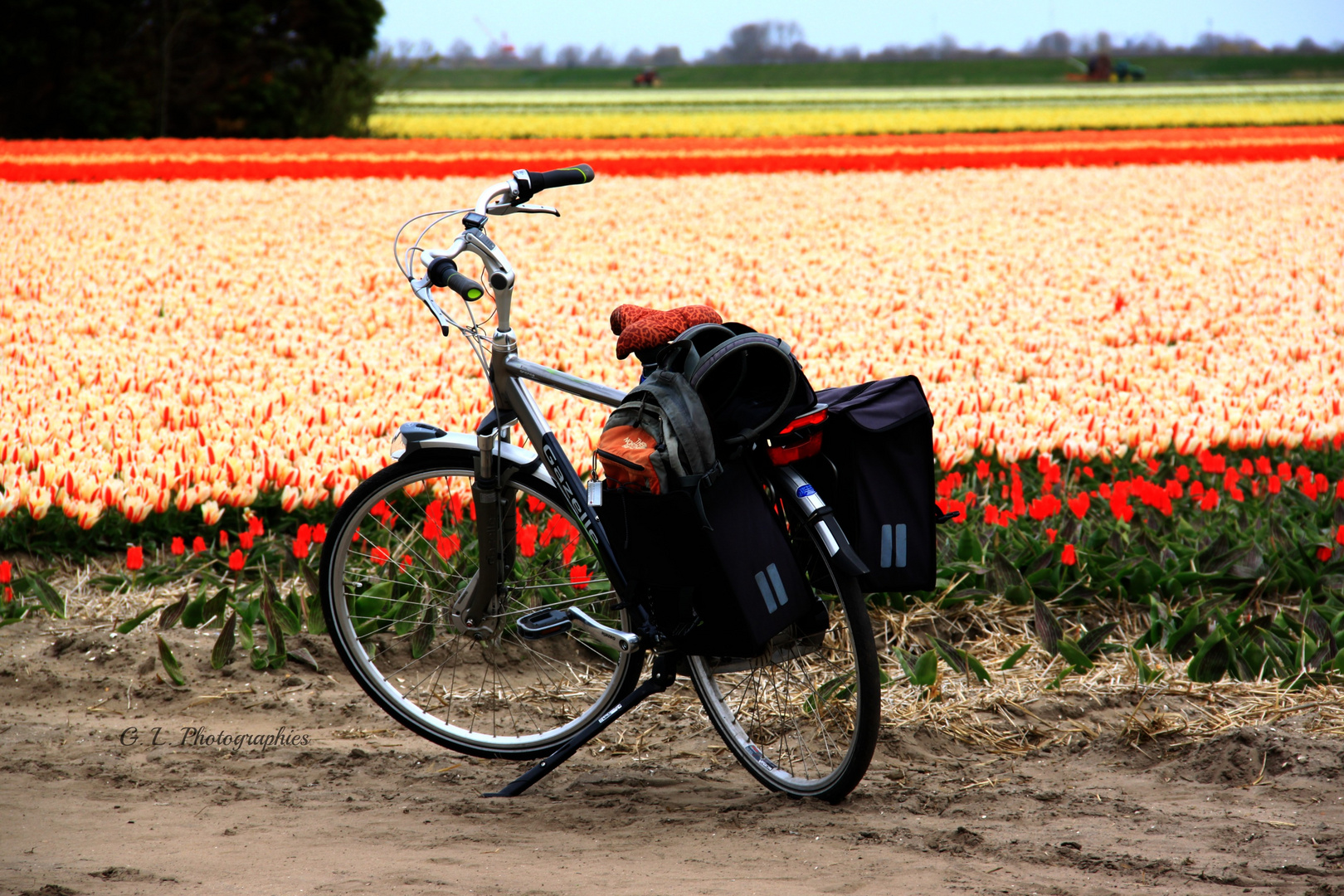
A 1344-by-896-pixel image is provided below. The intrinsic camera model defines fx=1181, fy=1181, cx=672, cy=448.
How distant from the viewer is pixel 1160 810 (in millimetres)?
2600

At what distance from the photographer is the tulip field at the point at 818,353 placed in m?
4.20

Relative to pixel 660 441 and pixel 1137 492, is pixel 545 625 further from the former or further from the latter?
pixel 1137 492

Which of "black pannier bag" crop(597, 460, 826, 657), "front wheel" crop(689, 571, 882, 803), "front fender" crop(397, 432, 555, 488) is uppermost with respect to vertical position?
"front fender" crop(397, 432, 555, 488)

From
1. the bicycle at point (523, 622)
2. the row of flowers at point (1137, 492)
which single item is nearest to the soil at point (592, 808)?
the bicycle at point (523, 622)

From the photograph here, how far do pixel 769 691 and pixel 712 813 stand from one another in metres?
0.37

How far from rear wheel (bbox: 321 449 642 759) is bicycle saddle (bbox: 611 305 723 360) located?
0.51m

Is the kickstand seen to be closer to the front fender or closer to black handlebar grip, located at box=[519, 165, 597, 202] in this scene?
the front fender

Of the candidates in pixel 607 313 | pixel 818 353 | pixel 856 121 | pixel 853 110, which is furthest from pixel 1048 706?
pixel 853 110

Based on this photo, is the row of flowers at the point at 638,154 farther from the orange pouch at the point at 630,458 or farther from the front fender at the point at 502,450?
the orange pouch at the point at 630,458

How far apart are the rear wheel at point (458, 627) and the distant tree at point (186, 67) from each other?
70.6 ft

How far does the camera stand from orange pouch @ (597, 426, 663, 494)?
8.28 feet

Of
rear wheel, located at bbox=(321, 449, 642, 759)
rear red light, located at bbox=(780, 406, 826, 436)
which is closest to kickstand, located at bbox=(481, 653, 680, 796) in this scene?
rear wheel, located at bbox=(321, 449, 642, 759)

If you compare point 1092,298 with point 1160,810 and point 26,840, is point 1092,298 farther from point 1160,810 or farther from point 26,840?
point 26,840

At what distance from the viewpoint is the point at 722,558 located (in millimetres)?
2508
